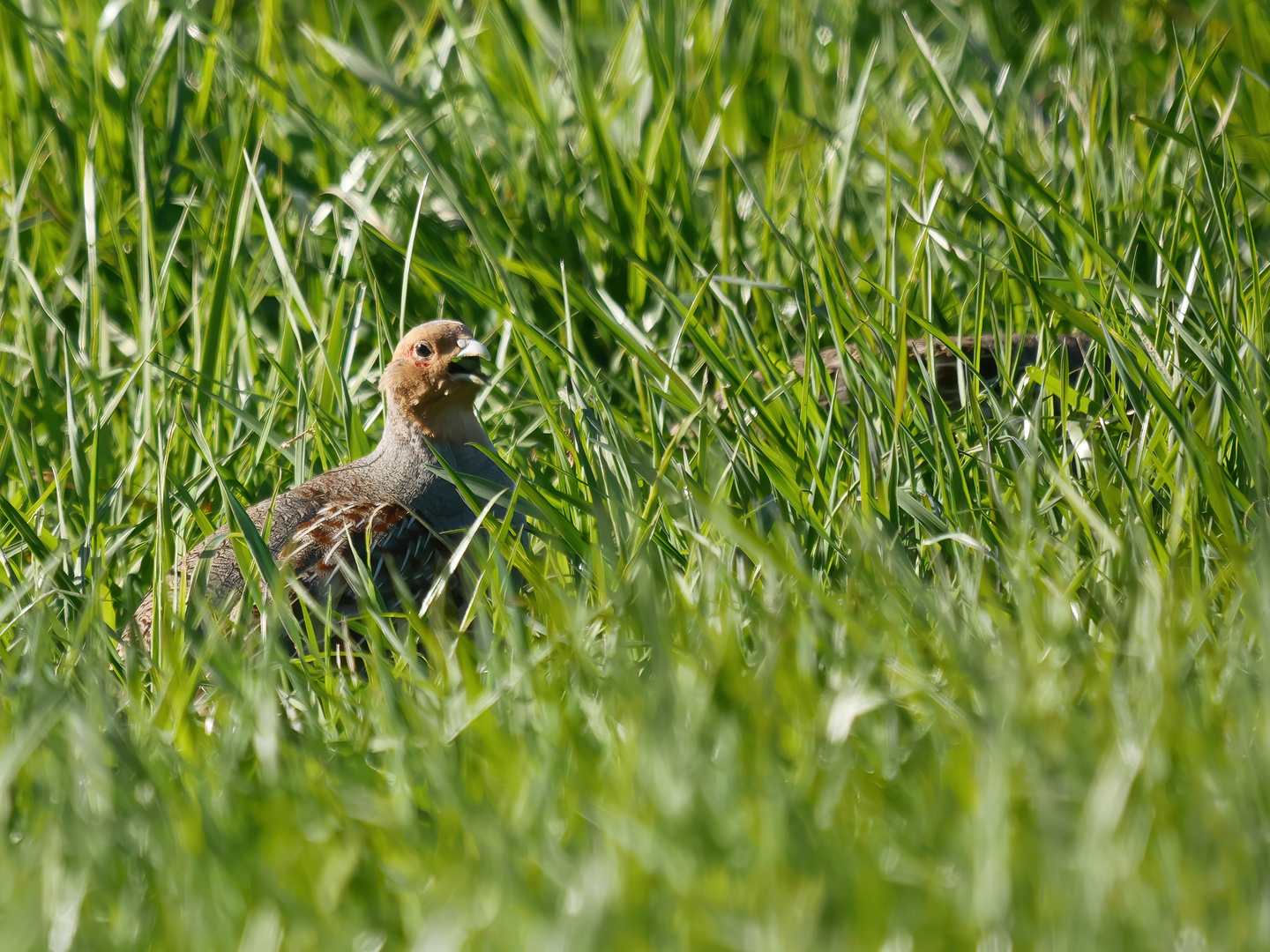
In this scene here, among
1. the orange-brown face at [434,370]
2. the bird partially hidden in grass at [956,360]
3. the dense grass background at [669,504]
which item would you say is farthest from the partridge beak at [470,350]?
the bird partially hidden in grass at [956,360]

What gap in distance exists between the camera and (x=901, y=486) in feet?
9.43

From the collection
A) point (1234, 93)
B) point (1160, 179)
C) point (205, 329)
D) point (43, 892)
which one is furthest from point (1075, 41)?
point (43, 892)

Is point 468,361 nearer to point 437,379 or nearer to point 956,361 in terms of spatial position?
point 437,379

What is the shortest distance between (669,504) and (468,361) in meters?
1.12

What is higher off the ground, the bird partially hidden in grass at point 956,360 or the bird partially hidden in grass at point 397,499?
the bird partially hidden in grass at point 397,499

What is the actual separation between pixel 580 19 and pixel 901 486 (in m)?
3.50

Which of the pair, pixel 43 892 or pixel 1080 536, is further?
pixel 1080 536

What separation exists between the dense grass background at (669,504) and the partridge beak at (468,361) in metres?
0.12

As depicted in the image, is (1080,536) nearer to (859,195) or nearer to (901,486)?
(901,486)

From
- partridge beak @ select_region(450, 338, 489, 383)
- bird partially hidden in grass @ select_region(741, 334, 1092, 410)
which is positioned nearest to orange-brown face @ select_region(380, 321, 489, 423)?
partridge beak @ select_region(450, 338, 489, 383)

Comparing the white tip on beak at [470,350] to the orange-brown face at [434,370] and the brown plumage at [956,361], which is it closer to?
the orange-brown face at [434,370]

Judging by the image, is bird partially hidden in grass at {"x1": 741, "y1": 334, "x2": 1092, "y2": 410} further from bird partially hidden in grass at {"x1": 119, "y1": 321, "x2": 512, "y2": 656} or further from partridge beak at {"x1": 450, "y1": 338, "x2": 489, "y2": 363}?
bird partially hidden in grass at {"x1": 119, "y1": 321, "x2": 512, "y2": 656}

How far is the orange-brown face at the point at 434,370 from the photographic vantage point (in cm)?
354

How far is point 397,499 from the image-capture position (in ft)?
11.4
